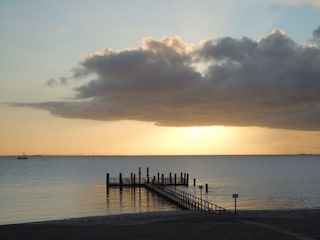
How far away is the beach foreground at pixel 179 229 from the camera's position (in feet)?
87.6

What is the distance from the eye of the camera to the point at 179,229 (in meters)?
29.4

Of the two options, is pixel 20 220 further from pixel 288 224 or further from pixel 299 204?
pixel 299 204

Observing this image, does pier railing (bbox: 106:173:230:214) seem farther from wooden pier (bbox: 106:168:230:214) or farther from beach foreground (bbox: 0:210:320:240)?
beach foreground (bbox: 0:210:320:240)

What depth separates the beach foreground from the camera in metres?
26.7

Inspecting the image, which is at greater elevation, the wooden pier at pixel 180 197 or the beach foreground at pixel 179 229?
the beach foreground at pixel 179 229

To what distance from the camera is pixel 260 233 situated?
2698 cm

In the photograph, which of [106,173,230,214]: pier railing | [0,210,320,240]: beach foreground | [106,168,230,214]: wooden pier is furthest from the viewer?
[106,168,230,214]: wooden pier

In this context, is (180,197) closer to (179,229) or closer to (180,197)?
(180,197)

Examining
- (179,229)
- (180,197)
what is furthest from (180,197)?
(179,229)

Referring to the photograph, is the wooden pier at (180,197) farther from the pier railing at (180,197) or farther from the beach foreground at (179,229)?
the beach foreground at (179,229)

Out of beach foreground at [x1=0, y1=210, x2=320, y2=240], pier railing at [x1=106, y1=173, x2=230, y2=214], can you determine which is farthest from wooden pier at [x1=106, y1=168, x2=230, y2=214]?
beach foreground at [x1=0, y1=210, x2=320, y2=240]

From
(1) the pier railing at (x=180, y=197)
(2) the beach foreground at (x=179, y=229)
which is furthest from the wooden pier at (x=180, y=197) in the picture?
(2) the beach foreground at (x=179, y=229)

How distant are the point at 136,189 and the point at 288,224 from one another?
52.8 metres

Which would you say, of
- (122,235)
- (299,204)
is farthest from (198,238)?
(299,204)
